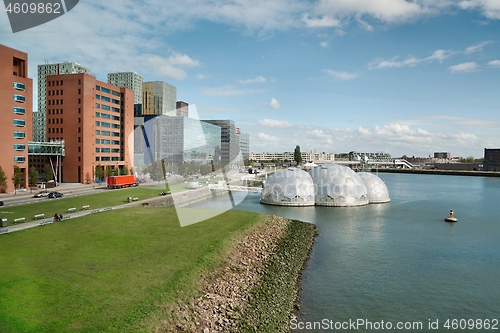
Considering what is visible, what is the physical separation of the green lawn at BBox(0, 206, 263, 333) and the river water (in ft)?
24.2

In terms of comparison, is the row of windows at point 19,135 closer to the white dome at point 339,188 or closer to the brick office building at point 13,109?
the brick office building at point 13,109

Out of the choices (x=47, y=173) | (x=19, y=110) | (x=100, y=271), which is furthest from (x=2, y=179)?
(x=100, y=271)

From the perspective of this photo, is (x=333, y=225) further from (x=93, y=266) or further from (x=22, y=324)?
(x=22, y=324)

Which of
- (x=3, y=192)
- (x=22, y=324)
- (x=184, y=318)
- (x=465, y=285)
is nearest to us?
(x=22, y=324)

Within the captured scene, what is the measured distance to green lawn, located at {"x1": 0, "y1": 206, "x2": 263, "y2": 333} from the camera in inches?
533

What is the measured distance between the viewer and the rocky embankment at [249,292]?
15.5m

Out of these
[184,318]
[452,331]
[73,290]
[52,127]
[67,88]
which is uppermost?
[67,88]

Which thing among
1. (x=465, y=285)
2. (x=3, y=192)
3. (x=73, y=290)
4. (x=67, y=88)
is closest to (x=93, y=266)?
(x=73, y=290)

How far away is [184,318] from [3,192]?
55.0 m

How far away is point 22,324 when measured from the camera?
12.7 m

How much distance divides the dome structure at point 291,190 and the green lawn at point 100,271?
24263 mm

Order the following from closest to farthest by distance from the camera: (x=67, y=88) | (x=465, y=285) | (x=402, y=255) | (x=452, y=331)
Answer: (x=452, y=331) < (x=465, y=285) < (x=402, y=255) < (x=67, y=88)

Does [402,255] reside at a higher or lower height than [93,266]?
lower

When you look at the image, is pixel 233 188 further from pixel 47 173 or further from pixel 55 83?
pixel 55 83
